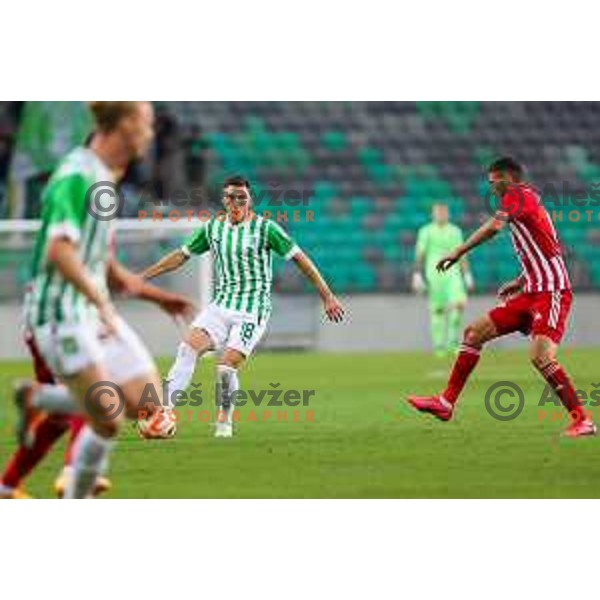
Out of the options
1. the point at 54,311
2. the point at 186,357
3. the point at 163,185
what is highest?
the point at 163,185

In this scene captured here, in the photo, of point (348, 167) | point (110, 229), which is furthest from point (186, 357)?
point (348, 167)

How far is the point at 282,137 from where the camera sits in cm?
2539

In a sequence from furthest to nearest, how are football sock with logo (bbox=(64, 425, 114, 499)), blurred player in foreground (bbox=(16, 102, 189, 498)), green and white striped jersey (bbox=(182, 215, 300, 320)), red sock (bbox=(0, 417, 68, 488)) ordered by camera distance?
green and white striped jersey (bbox=(182, 215, 300, 320)), red sock (bbox=(0, 417, 68, 488)), football sock with logo (bbox=(64, 425, 114, 499)), blurred player in foreground (bbox=(16, 102, 189, 498))

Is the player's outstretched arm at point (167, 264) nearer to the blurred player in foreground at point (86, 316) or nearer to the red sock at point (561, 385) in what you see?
the red sock at point (561, 385)

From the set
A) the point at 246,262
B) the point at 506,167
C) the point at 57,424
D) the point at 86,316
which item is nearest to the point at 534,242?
the point at 506,167

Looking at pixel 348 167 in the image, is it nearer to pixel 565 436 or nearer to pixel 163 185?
pixel 163 185

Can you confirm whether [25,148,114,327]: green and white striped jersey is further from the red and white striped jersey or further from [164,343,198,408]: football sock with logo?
the red and white striped jersey

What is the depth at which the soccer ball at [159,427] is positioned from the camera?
12.2m

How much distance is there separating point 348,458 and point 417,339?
41.0ft

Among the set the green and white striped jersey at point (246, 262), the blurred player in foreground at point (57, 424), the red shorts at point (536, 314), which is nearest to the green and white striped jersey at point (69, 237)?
the blurred player in foreground at point (57, 424)

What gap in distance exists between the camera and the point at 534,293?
38.7ft

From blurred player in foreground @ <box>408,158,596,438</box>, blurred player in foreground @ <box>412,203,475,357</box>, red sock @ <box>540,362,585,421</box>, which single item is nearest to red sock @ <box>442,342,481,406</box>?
blurred player in foreground @ <box>408,158,596,438</box>

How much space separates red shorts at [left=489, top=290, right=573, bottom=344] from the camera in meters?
11.7

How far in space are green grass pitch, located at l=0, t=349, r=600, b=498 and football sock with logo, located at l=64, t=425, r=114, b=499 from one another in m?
1.91
